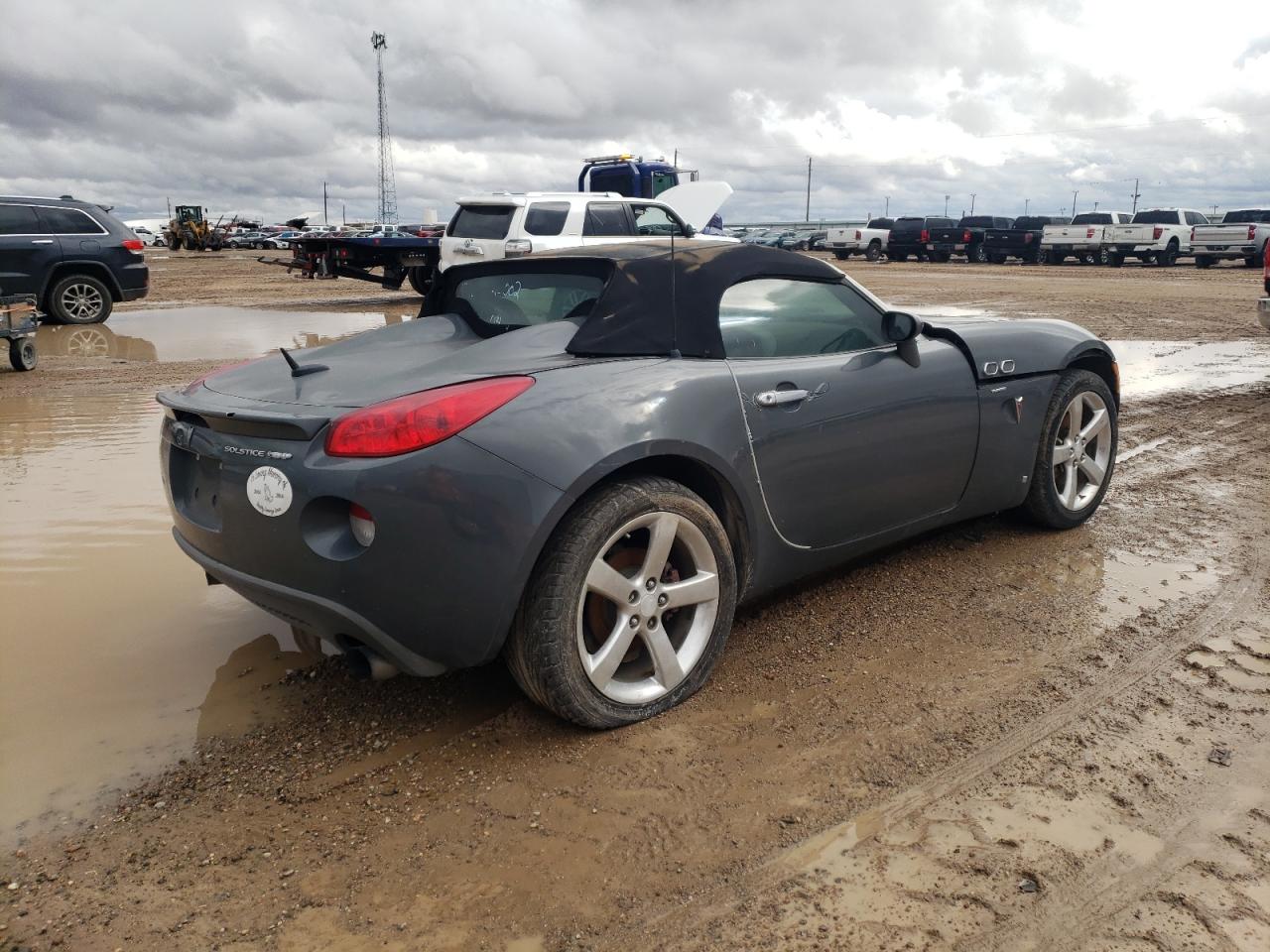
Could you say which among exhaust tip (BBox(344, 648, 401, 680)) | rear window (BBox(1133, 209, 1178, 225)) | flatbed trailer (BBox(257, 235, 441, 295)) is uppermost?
rear window (BBox(1133, 209, 1178, 225))

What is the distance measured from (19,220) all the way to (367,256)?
17.8 ft

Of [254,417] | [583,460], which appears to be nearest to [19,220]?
[254,417]

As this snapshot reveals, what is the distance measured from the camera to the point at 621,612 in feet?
9.25

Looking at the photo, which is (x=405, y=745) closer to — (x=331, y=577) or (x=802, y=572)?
(x=331, y=577)

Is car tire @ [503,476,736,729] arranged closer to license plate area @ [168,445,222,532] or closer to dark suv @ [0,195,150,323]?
license plate area @ [168,445,222,532]

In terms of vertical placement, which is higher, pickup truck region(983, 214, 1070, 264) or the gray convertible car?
pickup truck region(983, 214, 1070, 264)

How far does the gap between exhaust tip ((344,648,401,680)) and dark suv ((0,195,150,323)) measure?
12.7 m

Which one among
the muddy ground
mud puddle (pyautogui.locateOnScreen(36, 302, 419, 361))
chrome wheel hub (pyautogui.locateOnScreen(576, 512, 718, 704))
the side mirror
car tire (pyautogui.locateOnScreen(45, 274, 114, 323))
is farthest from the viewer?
car tire (pyautogui.locateOnScreen(45, 274, 114, 323))

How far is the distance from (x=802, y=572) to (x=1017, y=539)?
1.58 m

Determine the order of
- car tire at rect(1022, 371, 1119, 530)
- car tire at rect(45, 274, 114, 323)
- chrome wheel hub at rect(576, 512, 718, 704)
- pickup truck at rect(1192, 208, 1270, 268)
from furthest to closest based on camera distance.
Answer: pickup truck at rect(1192, 208, 1270, 268)
car tire at rect(45, 274, 114, 323)
car tire at rect(1022, 371, 1119, 530)
chrome wheel hub at rect(576, 512, 718, 704)

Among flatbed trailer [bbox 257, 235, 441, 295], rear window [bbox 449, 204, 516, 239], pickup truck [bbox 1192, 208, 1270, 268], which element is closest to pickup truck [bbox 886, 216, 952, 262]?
pickup truck [bbox 1192, 208, 1270, 268]

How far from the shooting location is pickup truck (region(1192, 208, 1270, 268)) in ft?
93.7

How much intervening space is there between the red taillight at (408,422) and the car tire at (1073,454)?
2.75 m

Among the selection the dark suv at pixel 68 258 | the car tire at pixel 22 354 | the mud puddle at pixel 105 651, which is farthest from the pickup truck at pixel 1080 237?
the mud puddle at pixel 105 651
